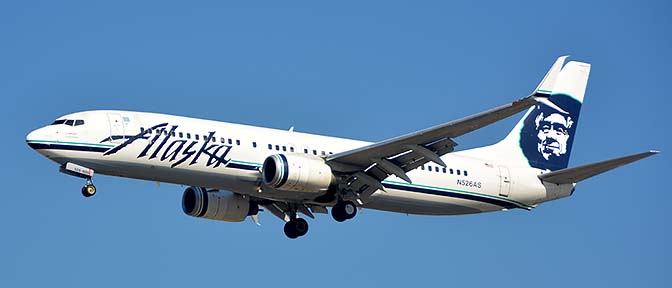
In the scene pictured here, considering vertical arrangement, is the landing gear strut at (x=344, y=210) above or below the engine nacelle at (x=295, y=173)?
below

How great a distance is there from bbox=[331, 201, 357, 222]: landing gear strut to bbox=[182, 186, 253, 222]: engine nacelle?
4.69 metres

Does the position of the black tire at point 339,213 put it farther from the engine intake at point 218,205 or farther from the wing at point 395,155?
the engine intake at point 218,205

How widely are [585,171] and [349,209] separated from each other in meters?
9.48

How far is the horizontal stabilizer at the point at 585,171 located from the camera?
149 feet

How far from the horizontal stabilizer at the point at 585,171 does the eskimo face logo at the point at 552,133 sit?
236 centimetres

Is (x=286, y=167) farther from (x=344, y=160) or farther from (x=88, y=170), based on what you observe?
(x=88, y=170)

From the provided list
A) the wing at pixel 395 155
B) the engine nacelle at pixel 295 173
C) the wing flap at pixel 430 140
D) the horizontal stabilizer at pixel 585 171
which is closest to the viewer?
the wing flap at pixel 430 140

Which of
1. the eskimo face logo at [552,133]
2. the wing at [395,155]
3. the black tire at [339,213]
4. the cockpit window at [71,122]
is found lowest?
the black tire at [339,213]

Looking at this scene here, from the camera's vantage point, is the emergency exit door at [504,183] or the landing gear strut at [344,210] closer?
the landing gear strut at [344,210]

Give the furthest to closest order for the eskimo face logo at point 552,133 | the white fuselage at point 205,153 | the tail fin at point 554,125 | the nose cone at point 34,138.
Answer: the eskimo face logo at point 552,133, the tail fin at point 554,125, the white fuselage at point 205,153, the nose cone at point 34,138

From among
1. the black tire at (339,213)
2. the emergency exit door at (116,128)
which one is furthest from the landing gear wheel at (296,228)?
the emergency exit door at (116,128)

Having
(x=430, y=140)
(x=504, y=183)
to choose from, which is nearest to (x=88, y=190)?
(x=430, y=140)

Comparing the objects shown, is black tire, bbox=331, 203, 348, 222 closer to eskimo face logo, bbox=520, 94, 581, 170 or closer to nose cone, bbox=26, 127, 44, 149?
eskimo face logo, bbox=520, 94, 581, 170

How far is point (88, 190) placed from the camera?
146 ft
